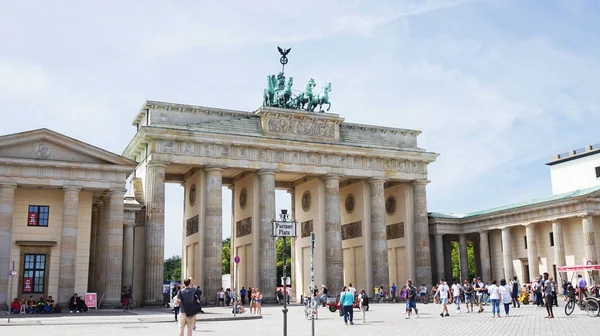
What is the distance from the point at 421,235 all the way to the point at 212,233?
67.0 ft

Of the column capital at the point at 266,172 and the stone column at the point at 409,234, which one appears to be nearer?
the column capital at the point at 266,172

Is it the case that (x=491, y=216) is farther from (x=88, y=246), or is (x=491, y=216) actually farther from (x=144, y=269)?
(x=88, y=246)

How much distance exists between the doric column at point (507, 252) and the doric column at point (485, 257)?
2120 millimetres

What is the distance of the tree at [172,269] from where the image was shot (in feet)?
461

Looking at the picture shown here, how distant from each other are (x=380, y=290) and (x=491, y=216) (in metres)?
13.9

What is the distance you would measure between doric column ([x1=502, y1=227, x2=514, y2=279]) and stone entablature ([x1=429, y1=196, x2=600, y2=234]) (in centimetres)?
71

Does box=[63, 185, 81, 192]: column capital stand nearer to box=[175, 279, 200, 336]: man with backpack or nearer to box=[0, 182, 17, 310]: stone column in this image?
box=[0, 182, 17, 310]: stone column

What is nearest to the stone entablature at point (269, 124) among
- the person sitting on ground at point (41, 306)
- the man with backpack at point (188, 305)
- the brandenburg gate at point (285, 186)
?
the brandenburg gate at point (285, 186)

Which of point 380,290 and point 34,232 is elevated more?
point 34,232

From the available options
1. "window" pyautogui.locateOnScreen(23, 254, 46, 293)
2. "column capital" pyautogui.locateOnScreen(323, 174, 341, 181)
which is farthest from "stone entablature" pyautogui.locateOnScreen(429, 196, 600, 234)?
"window" pyautogui.locateOnScreen(23, 254, 46, 293)

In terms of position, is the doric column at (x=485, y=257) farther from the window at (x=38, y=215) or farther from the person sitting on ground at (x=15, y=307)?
the person sitting on ground at (x=15, y=307)

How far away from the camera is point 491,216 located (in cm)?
5878

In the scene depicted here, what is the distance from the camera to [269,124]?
53.0 meters

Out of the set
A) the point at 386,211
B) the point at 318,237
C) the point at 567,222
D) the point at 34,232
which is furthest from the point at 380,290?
the point at 34,232
